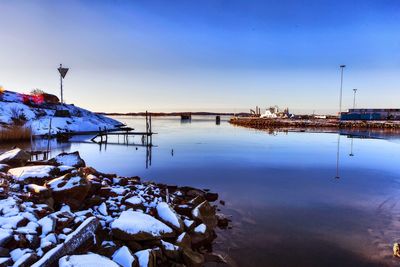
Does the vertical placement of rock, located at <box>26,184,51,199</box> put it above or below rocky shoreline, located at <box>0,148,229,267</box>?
above

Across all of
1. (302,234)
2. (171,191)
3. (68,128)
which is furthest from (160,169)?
(68,128)

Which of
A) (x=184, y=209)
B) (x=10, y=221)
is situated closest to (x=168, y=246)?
(x=184, y=209)

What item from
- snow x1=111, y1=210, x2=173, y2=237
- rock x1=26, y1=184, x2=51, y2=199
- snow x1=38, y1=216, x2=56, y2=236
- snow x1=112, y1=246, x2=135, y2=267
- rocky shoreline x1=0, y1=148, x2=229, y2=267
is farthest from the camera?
rock x1=26, y1=184, x2=51, y2=199

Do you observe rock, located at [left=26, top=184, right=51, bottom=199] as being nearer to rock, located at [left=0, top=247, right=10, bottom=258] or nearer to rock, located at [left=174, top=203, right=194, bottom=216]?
rock, located at [left=0, top=247, right=10, bottom=258]

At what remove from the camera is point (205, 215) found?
10.5 meters

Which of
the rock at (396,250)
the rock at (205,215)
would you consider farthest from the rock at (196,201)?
the rock at (396,250)

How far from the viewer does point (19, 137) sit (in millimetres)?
36375

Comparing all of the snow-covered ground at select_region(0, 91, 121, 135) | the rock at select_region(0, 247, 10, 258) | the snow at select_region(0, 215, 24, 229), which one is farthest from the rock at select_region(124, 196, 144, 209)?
the snow-covered ground at select_region(0, 91, 121, 135)

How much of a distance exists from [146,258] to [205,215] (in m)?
3.95

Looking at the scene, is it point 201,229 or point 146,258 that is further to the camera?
point 201,229

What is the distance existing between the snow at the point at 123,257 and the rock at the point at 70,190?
103 inches

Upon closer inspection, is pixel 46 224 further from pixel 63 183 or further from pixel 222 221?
pixel 222 221

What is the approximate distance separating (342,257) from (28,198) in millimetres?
8363

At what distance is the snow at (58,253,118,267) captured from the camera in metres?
5.85
